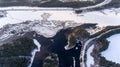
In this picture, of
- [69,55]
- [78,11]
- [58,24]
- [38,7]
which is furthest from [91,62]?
[38,7]

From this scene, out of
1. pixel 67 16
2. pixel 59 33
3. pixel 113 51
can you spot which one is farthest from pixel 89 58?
pixel 67 16

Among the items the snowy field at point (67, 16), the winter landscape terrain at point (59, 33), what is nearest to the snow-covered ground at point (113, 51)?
the winter landscape terrain at point (59, 33)

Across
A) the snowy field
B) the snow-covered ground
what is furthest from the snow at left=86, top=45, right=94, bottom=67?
the snowy field

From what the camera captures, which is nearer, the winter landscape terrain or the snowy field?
the winter landscape terrain

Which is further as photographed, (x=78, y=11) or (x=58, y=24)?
(x=78, y=11)

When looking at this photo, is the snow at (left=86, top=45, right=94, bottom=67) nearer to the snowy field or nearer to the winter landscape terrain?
the winter landscape terrain

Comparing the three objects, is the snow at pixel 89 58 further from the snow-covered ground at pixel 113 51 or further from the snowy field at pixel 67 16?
the snowy field at pixel 67 16

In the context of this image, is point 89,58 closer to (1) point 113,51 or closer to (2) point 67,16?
(1) point 113,51

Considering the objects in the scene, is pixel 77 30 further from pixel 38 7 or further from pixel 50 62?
pixel 38 7
